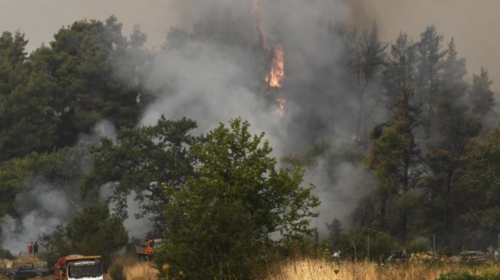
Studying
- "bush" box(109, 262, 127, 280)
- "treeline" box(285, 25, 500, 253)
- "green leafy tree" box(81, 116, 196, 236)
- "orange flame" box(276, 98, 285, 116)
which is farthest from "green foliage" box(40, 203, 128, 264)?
"orange flame" box(276, 98, 285, 116)

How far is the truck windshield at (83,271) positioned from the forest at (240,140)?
616cm

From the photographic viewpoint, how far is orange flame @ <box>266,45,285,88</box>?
89.9 metres

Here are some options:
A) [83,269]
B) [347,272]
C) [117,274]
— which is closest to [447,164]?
[117,274]

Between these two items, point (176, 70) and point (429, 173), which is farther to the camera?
point (176, 70)

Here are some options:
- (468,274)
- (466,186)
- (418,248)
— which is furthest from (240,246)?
(466,186)

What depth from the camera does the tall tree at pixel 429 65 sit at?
7931 centimetres

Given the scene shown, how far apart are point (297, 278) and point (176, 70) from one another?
69.8m

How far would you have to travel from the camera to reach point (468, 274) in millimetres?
19797

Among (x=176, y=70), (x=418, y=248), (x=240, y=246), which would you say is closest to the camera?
(x=240, y=246)

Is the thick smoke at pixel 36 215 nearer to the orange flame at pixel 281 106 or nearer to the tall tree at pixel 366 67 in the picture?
the orange flame at pixel 281 106

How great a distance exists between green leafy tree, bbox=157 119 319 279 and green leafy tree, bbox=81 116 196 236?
34756 mm

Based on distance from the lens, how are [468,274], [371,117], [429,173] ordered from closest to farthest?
[468,274] < [429,173] < [371,117]

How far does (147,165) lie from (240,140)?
122 ft

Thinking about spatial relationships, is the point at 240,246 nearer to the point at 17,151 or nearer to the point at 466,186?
the point at 466,186
